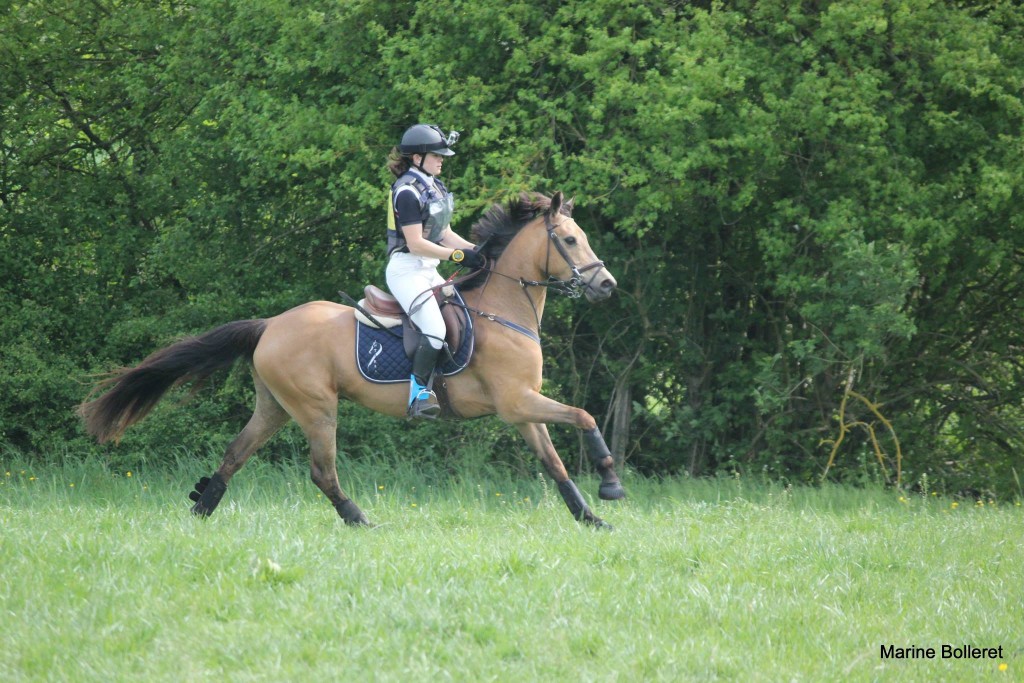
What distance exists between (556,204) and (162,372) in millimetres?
3330

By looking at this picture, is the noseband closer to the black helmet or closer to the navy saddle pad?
the navy saddle pad

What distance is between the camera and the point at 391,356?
8.30 metres

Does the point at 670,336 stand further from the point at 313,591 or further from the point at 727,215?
the point at 313,591

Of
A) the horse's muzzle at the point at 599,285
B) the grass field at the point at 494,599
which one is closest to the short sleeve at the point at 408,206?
the horse's muzzle at the point at 599,285

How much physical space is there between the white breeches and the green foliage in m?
3.43

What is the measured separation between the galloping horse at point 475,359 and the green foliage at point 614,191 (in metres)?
3.27

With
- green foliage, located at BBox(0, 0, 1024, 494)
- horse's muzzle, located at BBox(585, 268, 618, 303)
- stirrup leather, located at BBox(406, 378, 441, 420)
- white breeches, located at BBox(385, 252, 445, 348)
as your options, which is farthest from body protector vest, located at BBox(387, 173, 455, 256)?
green foliage, located at BBox(0, 0, 1024, 494)

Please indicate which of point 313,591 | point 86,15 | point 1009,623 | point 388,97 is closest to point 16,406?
point 86,15

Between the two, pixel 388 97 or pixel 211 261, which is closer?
pixel 388 97

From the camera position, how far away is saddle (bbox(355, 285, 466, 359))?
8164mm

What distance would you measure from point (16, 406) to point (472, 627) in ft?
39.1

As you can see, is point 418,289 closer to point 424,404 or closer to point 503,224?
point 424,404

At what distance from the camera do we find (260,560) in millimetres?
6172

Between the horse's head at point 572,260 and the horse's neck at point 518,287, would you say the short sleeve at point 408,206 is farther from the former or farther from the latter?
the horse's head at point 572,260
